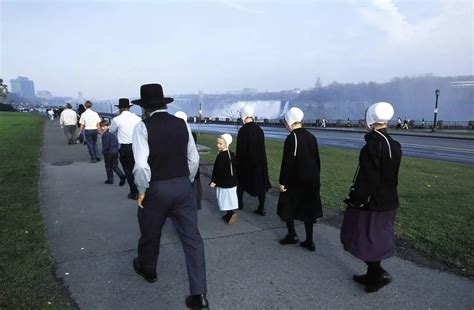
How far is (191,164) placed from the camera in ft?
11.2

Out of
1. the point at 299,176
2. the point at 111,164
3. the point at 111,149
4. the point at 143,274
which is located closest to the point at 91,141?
the point at 111,164

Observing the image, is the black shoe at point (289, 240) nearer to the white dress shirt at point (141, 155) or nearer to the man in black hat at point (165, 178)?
the man in black hat at point (165, 178)

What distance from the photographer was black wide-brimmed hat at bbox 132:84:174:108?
3.21m

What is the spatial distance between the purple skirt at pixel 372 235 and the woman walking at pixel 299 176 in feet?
3.19

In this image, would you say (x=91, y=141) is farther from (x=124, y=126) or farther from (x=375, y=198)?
(x=375, y=198)

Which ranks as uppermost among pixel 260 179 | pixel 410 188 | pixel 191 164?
pixel 191 164

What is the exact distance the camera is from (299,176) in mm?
4281

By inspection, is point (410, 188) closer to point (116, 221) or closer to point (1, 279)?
point (116, 221)

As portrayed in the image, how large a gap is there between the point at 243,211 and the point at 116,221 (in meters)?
2.14

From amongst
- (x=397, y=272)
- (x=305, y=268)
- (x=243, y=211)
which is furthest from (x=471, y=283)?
(x=243, y=211)

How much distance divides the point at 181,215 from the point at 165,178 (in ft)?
1.25

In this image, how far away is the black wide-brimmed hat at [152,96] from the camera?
3.21 m

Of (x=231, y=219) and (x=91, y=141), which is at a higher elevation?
(x=91, y=141)

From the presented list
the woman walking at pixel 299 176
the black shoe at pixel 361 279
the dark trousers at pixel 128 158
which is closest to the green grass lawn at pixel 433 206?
the black shoe at pixel 361 279
